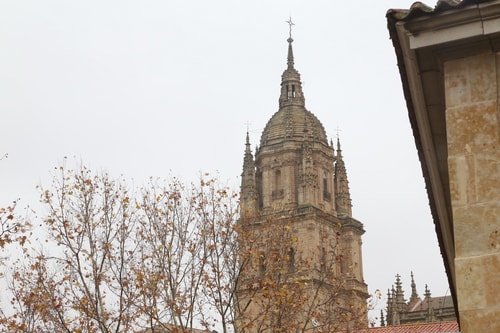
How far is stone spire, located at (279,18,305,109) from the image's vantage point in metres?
90.2

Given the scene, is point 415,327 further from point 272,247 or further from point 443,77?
point 443,77

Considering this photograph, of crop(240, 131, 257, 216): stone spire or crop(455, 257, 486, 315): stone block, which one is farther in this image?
crop(240, 131, 257, 216): stone spire

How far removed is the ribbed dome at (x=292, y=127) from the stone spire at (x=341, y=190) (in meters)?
2.88

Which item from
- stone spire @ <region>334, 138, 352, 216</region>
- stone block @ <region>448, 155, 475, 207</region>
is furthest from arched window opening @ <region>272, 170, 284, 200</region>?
stone block @ <region>448, 155, 475, 207</region>

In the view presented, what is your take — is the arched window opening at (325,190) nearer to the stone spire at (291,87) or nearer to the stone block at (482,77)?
the stone spire at (291,87)

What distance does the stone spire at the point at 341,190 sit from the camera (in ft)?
288

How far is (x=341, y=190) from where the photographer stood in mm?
88062

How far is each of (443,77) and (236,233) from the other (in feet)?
70.5

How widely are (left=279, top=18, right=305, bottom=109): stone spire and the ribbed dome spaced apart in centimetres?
76

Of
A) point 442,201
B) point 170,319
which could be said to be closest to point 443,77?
point 442,201

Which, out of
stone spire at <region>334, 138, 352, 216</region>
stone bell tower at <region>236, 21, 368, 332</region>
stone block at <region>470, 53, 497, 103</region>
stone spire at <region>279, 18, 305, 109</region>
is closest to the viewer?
stone block at <region>470, 53, 497, 103</region>

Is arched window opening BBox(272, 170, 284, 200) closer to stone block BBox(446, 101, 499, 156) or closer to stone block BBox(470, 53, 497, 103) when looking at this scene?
stone block BBox(470, 53, 497, 103)

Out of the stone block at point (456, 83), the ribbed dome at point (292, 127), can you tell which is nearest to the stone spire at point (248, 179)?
the ribbed dome at point (292, 127)

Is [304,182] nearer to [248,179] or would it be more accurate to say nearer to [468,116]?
[248,179]
